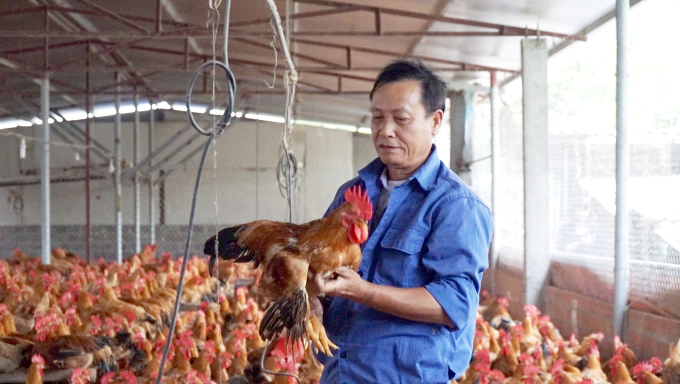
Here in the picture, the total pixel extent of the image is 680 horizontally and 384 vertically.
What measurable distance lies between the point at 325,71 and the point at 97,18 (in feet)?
9.38

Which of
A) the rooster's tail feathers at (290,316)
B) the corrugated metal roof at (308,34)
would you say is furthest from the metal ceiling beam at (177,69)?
the rooster's tail feathers at (290,316)

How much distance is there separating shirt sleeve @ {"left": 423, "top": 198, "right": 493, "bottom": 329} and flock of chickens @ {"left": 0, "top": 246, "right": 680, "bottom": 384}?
1003 millimetres

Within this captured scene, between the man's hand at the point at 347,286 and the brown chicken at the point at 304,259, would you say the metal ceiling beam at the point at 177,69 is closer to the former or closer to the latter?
the brown chicken at the point at 304,259

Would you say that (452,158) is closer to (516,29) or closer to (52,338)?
(516,29)

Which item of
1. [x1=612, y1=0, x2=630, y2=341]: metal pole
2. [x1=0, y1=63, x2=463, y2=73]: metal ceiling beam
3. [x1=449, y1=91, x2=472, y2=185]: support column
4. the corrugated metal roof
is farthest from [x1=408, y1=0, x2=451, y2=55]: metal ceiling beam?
[x1=612, y1=0, x2=630, y2=341]: metal pole

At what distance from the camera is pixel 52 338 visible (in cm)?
376

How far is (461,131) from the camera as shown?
25.5ft

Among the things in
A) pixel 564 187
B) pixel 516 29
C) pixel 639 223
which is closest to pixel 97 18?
pixel 516 29

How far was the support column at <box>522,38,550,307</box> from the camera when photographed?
239 inches

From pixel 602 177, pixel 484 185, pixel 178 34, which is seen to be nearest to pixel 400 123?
pixel 602 177

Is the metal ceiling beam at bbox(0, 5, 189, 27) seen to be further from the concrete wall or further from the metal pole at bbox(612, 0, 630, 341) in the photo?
the concrete wall

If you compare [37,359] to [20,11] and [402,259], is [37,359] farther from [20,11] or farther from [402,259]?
[20,11]

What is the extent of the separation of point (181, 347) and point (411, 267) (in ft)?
8.96

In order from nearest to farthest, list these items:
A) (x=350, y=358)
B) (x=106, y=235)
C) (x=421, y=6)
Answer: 1. (x=350, y=358)
2. (x=421, y=6)
3. (x=106, y=235)
